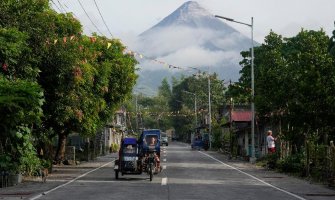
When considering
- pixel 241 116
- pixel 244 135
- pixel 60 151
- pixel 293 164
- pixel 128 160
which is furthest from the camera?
pixel 241 116

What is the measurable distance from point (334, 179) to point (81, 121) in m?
13.8

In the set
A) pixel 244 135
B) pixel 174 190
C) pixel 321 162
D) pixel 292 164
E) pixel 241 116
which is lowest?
pixel 174 190

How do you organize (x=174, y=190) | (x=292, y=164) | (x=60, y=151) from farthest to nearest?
(x=60, y=151), (x=292, y=164), (x=174, y=190)

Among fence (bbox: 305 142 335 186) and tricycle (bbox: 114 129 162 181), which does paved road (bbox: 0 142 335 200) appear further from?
tricycle (bbox: 114 129 162 181)

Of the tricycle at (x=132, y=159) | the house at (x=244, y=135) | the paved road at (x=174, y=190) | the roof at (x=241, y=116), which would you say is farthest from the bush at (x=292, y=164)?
the roof at (x=241, y=116)

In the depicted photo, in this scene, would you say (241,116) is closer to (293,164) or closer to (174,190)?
(293,164)

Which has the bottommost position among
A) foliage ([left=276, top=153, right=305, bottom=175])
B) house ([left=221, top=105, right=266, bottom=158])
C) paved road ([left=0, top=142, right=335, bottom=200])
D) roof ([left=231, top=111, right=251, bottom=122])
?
paved road ([left=0, top=142, right=335, bottom=200])

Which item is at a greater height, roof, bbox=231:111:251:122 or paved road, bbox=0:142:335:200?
roof, bbox=231:111:251:122

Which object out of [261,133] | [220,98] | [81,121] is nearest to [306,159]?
[81,121]

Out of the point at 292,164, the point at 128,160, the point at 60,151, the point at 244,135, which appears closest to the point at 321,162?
the point at 292,164

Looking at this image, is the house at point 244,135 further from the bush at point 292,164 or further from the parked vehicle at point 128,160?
the parked vehicle at point 128,160

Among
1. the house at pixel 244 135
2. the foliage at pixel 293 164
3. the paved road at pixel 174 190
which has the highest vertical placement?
the house at pixel 244 135

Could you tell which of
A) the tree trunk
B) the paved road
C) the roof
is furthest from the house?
the paved road

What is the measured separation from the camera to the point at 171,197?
17.0 metres
